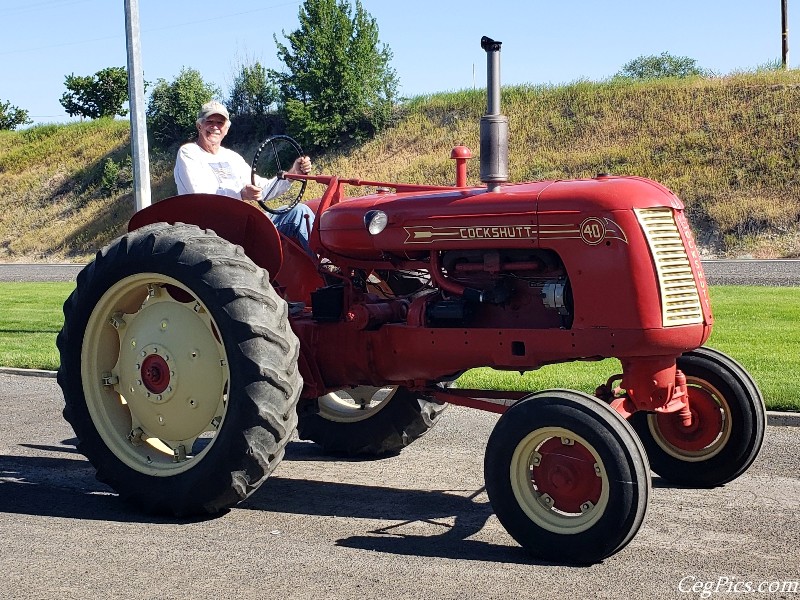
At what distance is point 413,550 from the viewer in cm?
465

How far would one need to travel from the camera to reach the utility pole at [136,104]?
1173 centimetres

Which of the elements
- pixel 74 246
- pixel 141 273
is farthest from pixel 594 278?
pixel 74 246

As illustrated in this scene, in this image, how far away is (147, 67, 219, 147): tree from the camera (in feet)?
153

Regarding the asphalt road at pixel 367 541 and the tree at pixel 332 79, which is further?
the tree at pixel 332 79

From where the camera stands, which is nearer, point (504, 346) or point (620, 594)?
point (620, 594)

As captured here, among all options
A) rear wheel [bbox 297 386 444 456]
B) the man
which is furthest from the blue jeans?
rear wheel [bbox 297 386 444 456]

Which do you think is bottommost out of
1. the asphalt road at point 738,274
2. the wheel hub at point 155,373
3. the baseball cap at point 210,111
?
the asphalt road at point 738,274

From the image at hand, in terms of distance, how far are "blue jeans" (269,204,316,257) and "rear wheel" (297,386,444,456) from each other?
932mm

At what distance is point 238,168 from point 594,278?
290cm

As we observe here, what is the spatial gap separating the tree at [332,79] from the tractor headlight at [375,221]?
39.5 m

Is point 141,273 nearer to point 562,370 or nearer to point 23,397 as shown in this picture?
point 23,397

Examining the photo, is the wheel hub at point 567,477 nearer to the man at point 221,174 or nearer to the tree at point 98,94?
the man at point 221,174

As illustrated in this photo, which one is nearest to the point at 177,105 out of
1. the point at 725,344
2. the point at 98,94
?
the point at 98,94

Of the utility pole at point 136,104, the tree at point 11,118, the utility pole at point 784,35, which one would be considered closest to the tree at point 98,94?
the tree at point 11,118
